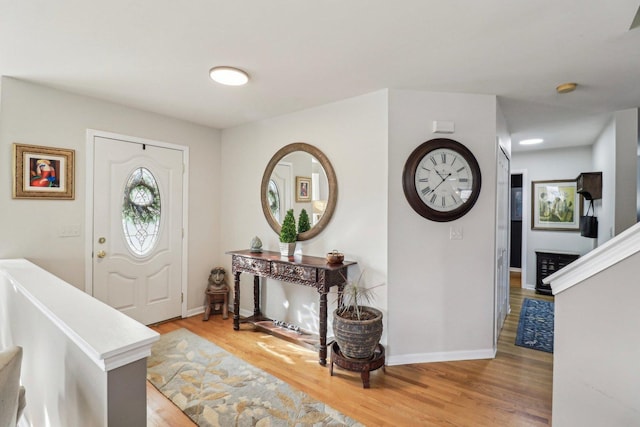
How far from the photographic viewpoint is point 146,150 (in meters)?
3.38

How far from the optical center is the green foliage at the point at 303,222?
321 cm

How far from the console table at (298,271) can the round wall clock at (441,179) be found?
2.86 feet

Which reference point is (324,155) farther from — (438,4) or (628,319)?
(628,319)

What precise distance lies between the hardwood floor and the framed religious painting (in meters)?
→ 2.93

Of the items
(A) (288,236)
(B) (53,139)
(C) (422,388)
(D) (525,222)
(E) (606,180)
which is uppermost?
(B) (53,139)

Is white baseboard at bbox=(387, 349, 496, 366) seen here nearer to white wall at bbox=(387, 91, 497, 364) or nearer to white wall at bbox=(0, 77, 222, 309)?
white wall at bbox=(387, 91, 497, 364)

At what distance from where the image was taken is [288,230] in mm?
3145

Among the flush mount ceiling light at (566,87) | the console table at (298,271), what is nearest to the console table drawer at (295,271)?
the console table at (298,271)

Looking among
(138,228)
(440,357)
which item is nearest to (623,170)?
(440,357)

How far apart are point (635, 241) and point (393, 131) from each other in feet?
5.83

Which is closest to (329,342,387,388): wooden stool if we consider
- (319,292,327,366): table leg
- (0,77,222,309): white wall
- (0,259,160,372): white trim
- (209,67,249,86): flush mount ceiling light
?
(319,292,327,366): table leg

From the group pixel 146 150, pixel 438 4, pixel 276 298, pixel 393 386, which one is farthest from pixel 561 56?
pixel 146 150

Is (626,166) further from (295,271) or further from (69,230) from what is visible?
(69,230)

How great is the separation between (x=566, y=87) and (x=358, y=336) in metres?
2.72
